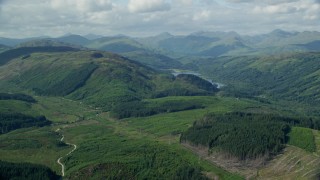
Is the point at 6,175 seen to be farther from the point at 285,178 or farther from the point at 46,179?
the point at 285,178

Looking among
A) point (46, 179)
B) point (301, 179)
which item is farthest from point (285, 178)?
point (46, 179)

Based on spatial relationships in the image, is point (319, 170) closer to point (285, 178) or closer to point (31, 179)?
point (285, 178)

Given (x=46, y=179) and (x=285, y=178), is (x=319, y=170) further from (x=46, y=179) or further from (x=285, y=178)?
(x=46, y=179)

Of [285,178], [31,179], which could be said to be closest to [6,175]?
[31,179]

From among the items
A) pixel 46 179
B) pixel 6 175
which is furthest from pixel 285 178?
pixel 6 175

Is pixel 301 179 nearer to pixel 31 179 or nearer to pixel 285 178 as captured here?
pixel 285 178

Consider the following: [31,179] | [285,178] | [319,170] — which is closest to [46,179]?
[31,179]
